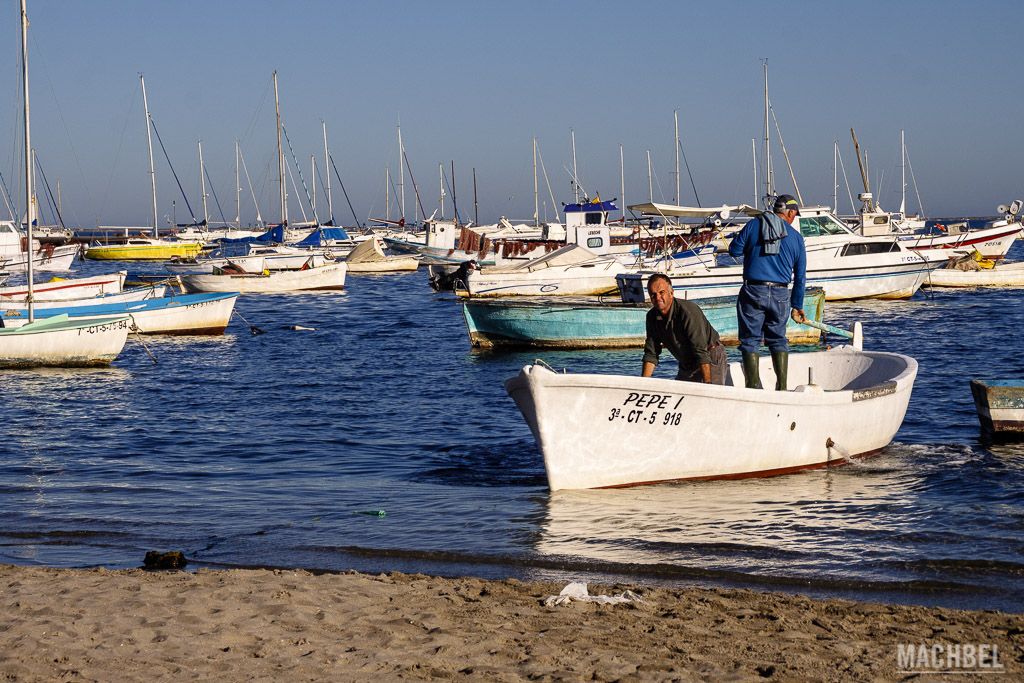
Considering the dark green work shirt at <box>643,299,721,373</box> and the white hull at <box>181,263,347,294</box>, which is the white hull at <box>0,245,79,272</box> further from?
the dark green work shirt at <box>643,299,721,373</box>

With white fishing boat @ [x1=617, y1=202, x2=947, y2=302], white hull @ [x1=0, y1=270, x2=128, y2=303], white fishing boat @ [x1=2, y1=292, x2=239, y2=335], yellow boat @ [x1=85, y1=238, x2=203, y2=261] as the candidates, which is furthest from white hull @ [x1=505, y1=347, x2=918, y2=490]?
yellow boat @ [x1=85, y1=238, x2=203, y2=261]

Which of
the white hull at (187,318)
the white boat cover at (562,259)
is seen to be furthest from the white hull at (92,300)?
the white boat cover at (562,259)

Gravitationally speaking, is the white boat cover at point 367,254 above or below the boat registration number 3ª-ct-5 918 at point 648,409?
below

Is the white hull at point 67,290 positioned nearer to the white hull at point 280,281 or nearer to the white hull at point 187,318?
the white hull at point 187,318

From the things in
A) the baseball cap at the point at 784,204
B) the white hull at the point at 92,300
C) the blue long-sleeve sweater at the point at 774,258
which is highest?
the baseball cap at the point at 784,204

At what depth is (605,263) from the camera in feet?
121

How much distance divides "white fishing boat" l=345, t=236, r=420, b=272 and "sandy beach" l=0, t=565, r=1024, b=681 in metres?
55.3

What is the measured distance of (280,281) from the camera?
1795 inches

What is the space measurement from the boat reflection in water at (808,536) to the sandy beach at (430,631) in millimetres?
668

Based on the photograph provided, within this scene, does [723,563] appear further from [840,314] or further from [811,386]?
[840,314]

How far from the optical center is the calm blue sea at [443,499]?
805cm

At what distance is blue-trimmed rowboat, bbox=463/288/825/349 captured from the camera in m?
22.8

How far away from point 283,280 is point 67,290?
16.4 metres

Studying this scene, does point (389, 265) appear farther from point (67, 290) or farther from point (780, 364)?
point (780, 364)
